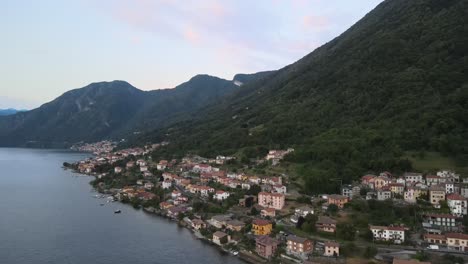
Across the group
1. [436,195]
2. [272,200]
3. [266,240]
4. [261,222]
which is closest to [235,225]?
[261,222]

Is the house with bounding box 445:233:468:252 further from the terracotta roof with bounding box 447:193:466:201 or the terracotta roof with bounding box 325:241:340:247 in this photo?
the terracotta roof with bounding box 325:241:340:247

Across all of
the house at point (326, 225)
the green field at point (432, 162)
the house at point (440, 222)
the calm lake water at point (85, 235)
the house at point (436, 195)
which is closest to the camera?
the house at point (440, 222)

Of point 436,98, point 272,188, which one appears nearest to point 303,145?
point 272,188

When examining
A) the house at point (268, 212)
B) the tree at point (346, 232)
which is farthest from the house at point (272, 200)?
the tree at point (346, 232)

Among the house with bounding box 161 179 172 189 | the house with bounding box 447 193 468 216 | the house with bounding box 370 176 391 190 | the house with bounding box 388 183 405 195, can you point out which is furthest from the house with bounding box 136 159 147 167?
the house with bounding box 447 193 468 216

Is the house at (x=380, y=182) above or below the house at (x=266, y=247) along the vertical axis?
above

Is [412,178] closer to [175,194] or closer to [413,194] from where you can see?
[413,194]

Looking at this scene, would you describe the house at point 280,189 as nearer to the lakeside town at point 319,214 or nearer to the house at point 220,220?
the lakeside town at point 319,214
